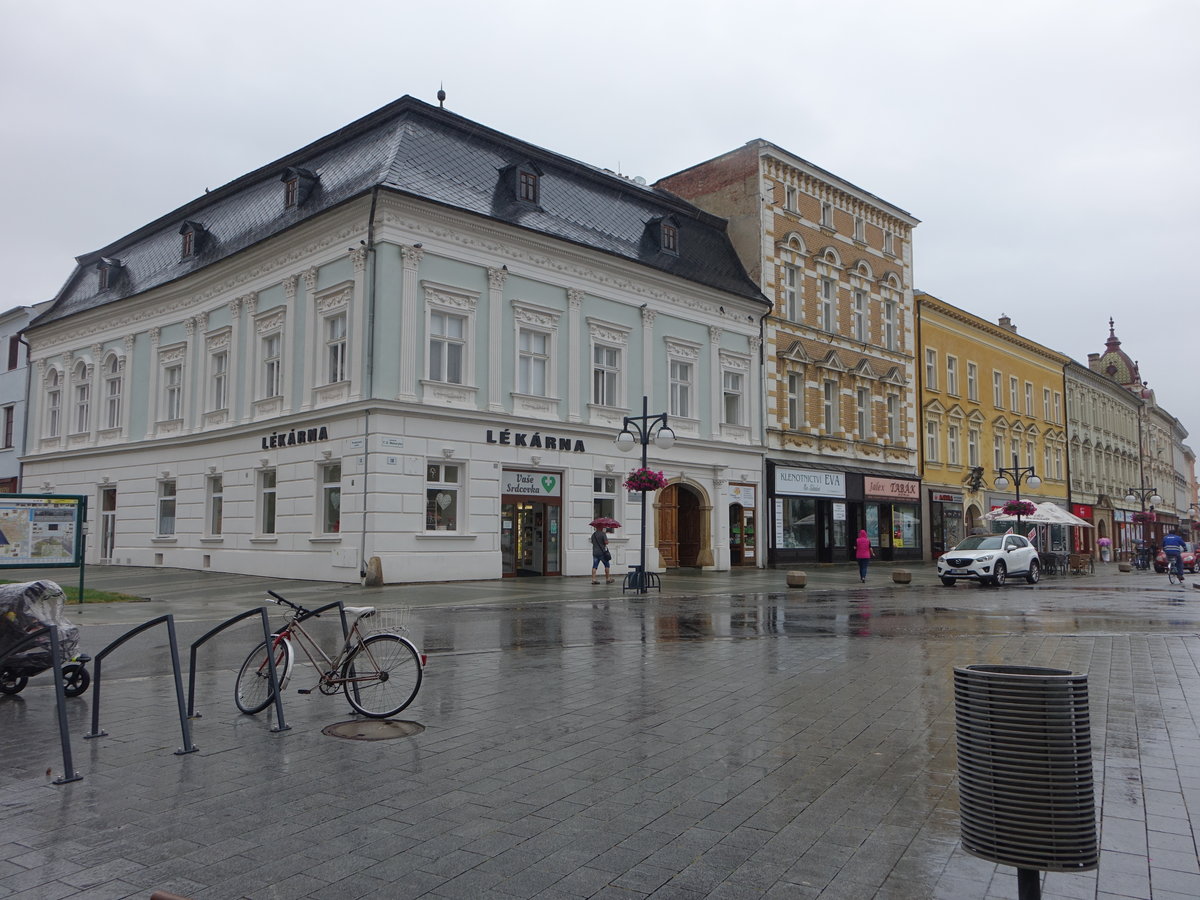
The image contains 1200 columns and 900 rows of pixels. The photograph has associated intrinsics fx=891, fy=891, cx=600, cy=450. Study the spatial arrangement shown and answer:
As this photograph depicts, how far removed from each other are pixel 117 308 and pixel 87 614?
2163 centimetres

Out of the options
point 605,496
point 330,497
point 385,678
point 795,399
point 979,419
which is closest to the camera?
point 385,678

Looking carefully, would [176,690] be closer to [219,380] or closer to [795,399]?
[219,380]

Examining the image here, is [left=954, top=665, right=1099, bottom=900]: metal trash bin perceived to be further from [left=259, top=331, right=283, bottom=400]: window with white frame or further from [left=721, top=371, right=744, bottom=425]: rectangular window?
[left=721, top=371, right=744, bottom=425]: rectangular window

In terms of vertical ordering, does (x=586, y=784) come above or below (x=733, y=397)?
below

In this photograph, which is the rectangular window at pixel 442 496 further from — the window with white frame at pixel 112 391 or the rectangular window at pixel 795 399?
the window with white frame at pixel 112 391

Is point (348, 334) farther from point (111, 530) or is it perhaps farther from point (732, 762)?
point (732, 762)

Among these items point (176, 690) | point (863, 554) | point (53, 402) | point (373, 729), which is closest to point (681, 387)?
point (863, 554)

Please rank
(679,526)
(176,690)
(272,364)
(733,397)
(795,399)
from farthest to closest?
(795,399) < (733,397) < (679,526) < (272,364) < (176,690)

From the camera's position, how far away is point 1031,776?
134 inches

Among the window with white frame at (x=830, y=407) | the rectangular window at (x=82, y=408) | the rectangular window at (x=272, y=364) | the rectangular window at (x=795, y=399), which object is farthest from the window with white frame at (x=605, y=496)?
the rectangular window at (x=82, y=408)

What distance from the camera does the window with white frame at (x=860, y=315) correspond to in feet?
130

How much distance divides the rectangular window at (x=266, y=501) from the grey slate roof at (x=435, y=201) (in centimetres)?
706

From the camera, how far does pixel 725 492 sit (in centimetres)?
3225

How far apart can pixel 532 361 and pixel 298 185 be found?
8.62 meters
